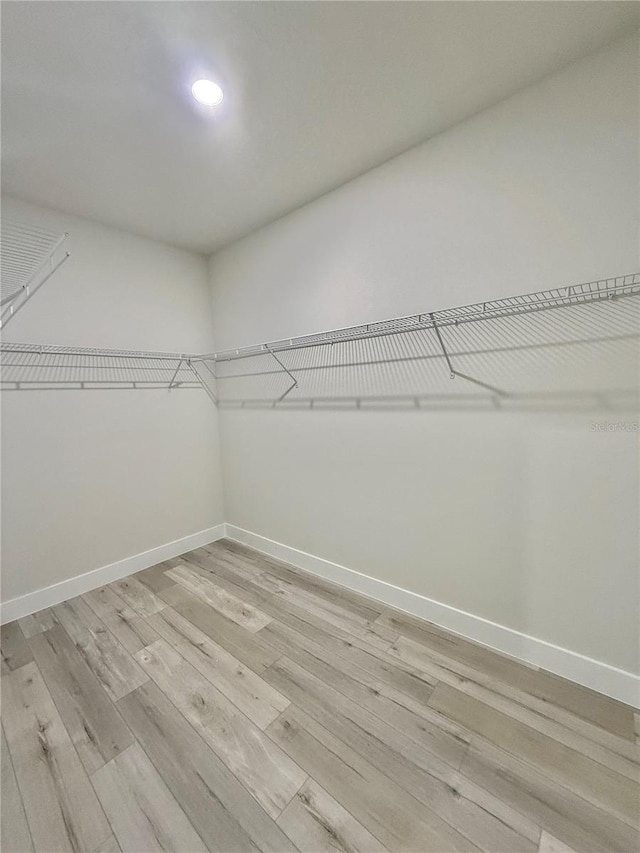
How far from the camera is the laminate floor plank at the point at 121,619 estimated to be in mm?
1810

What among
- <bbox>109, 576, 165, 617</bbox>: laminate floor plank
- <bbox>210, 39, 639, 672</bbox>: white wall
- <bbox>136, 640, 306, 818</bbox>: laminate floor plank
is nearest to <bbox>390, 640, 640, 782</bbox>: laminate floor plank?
<bbox>210, 39, 639, 672</bbox>: white wall

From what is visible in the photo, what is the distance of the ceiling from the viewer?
1.11m

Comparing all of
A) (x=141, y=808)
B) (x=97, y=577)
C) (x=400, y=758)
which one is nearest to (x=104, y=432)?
(x=97, y=577)

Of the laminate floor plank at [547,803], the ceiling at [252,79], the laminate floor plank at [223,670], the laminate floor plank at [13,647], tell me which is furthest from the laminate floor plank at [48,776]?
the ceiling at [252,79]

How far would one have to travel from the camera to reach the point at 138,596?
2.22 m

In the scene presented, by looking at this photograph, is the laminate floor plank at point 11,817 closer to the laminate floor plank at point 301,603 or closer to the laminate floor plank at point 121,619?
the laminate floor plank at point 121,619

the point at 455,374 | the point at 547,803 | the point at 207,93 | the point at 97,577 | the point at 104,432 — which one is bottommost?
the point at 547,803

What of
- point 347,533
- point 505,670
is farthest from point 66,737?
point 505,670

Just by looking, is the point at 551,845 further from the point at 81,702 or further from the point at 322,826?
the point at 81,702

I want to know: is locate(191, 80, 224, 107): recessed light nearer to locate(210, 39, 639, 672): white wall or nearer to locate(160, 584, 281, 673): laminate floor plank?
locate(210, 39, 639, 672): white wall

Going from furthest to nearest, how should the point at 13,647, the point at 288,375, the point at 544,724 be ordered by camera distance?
1. the point at 288,375
2. the point at 13,647
3. the point at 544,724

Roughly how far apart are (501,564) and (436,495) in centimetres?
41

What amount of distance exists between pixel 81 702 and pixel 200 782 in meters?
0.69

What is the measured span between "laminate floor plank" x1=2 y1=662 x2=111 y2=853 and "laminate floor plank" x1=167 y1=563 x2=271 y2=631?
807mm
